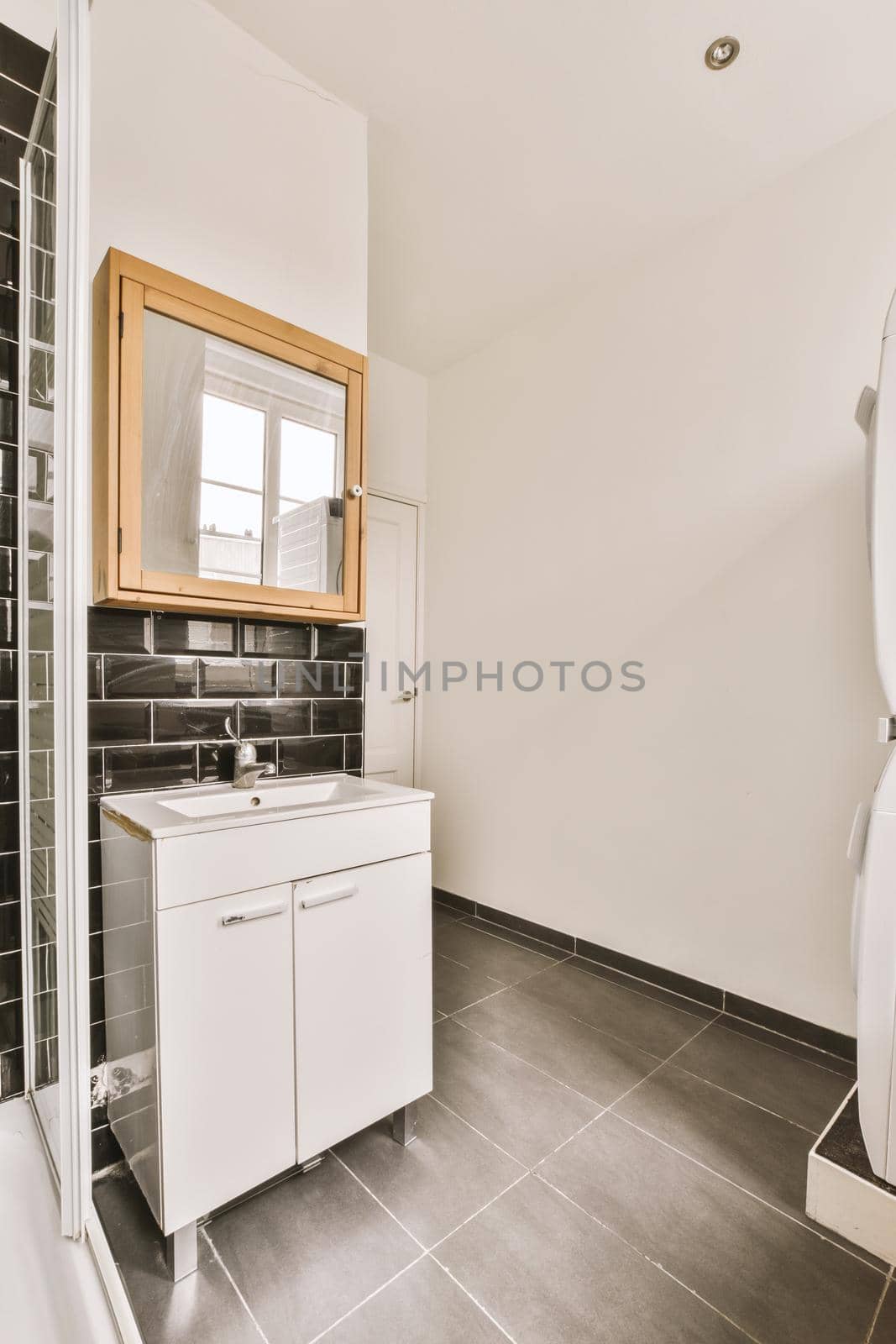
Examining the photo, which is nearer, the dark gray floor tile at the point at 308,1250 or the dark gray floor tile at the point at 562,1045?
the dark gray floor tile at the point at 308,1250

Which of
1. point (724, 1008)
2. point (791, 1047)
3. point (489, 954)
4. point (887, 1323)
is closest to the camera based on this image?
point (887, 1323)

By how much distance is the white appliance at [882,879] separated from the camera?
1.26 m

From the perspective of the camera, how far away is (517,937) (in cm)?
292

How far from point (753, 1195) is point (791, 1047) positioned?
0.71 m

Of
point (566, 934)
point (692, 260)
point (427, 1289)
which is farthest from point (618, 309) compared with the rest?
point (427, 1289)

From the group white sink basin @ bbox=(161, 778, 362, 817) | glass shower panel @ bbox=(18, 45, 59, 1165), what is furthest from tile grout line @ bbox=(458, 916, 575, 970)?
glass shower panel @ bbox=(18, 45, 59, 1165)

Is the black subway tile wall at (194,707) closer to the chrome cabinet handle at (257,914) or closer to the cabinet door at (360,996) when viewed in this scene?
the chrome cabinet handle at (257,914)

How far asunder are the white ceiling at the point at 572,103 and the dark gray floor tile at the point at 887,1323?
291 cm

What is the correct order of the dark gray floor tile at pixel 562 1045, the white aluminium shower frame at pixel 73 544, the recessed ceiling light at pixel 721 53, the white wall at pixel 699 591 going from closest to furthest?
the white aluminium shower frame at pixel 73 544 → the recessed ceiling light at pixel 721 53 → the dark gray floor tile at pixel 562 1045 → the white wall at pixel 699 591

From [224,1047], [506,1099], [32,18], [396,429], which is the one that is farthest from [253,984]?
[396,429]

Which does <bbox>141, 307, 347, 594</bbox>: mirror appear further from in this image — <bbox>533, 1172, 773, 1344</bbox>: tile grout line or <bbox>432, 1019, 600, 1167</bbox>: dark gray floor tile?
<bbox>533, 1172, 773, 1344</bbox>: tile grout line

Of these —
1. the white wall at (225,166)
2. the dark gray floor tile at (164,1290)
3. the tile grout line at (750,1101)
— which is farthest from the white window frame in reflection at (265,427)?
the tile grout line at (750,1101)

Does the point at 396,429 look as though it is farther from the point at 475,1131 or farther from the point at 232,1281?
the point at 232,1281

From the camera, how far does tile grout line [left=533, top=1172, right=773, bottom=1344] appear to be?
114 cm
